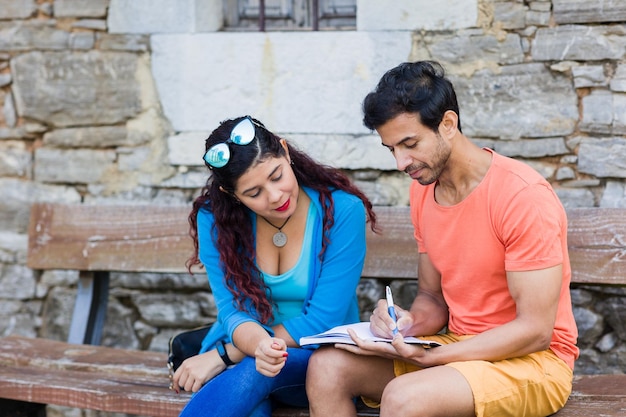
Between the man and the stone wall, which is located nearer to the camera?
the man

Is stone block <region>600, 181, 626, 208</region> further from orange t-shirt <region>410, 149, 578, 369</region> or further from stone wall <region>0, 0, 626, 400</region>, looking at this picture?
orange t-shirt <region>410, 149, 578, 369</region>

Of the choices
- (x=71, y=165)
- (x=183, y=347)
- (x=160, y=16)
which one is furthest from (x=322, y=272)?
(x=71, y=165)

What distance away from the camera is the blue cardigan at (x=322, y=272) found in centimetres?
288

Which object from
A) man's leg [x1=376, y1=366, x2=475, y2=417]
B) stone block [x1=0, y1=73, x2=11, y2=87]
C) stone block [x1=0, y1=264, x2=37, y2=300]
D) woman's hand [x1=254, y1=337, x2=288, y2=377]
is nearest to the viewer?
man's leg [x1=376, y1=366, x2=475, y2=417]

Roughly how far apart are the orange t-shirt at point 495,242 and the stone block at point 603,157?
1066 mm

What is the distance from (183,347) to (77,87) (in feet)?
5.30

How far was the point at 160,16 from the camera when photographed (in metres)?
4.00

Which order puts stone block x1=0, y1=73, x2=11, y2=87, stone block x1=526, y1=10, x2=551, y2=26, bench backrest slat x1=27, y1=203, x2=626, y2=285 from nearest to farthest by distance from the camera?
bench backrest slat x1=27, y1=203, x2=626, y2=285 < stone block x1=526, y1=10, x2=551, y2=26 < stone block x1=0, y1=73, x2=11, y2=87

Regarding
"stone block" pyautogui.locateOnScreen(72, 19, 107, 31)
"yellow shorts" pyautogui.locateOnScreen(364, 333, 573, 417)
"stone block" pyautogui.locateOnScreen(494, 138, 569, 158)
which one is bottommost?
"yellow shorts" pyautogui.locateOnScreen(364, 333, 573, 417)

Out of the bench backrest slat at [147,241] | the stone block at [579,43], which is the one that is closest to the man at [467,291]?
the bench backrest slat at [147,241]

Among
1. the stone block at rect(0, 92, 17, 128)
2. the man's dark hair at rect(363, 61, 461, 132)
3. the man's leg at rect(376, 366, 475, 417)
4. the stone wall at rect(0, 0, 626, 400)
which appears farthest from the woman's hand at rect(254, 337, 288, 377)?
the stone block at rect(0, 92, 17, 128)

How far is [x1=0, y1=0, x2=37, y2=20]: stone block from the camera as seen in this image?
4121 millimetres

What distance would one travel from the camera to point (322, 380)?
2578 mm

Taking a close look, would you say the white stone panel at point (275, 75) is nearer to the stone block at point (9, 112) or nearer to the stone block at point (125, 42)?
the stone block at point (125, 42)
